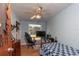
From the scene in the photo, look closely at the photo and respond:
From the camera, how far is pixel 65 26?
241cm

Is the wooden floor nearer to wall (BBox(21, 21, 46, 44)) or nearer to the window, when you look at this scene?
wall (BBox(21, 21, 46, 44))

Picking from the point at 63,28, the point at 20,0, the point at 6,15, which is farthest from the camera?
the point at 63,28

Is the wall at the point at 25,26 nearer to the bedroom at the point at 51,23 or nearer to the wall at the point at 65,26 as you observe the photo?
the bedroom at the point at 51,23

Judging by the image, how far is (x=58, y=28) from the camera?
246 centimetres

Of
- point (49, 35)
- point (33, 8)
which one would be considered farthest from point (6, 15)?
point (49, 35)

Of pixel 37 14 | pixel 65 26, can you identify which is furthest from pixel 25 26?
pixel 65 26

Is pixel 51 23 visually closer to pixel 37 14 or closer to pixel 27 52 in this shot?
pixel 37 14

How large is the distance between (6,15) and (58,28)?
122cm

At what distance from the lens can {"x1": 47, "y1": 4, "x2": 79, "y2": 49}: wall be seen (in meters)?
2.30

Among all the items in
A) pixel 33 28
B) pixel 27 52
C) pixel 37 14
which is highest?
pixel 37 14

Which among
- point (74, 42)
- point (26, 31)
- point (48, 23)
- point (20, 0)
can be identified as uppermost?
point (20, 0)

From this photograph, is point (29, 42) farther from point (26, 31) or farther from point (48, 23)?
point (48, 23)

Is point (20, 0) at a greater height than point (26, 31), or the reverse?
point (20, 0)

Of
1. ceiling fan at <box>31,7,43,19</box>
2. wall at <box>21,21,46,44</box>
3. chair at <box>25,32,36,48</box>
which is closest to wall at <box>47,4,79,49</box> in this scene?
wall at <box>21,21,46,44</box>
